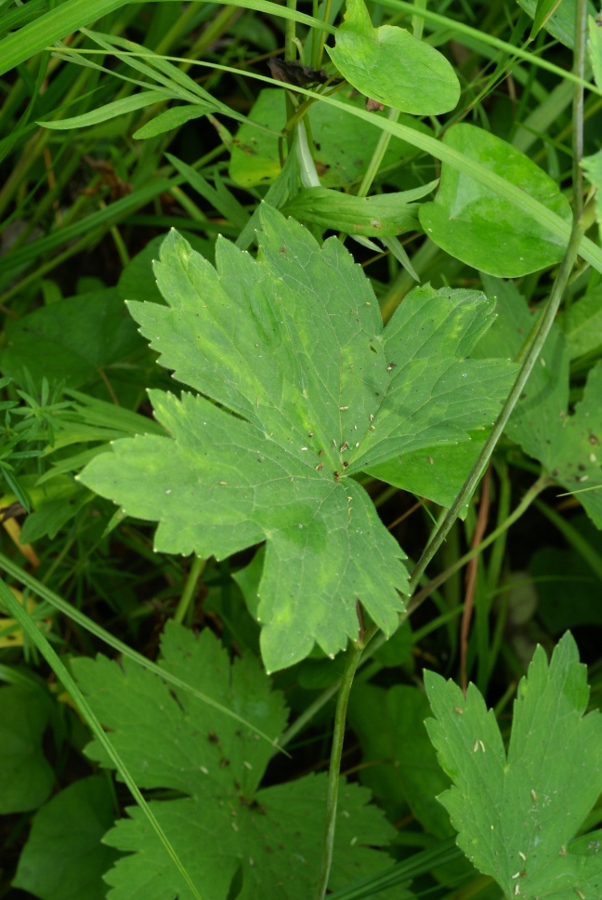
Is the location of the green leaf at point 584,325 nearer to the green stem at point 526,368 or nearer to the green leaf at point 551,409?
the green leaf at point 551,409

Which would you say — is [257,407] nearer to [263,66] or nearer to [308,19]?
[308,19]

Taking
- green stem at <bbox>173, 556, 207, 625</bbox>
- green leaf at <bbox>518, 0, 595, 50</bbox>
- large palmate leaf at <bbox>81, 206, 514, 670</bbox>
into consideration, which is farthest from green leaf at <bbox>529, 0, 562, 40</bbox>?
green stem at <bbox>173, 556, 207, 625</bbox>

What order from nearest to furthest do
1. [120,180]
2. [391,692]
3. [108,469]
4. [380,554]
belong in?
[108,469], [380,554], [391,692], [120,180]

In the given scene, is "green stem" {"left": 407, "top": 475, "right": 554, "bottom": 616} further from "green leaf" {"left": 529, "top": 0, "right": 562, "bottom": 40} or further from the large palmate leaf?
"green leaf" {"left": 529, "top": 0, "right": 562, "bottom": 40}

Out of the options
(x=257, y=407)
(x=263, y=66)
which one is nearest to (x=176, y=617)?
(x=257, y=407)

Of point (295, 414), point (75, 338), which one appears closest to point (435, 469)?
point (295, 414)

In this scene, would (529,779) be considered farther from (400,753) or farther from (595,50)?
(595,50)
